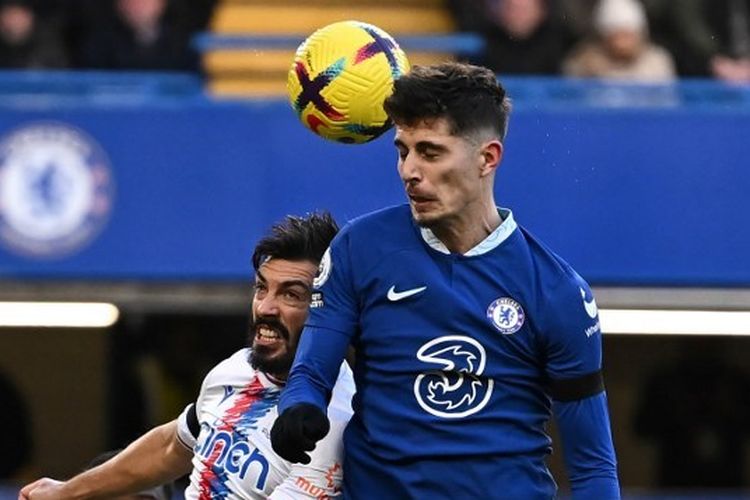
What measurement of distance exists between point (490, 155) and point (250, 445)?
1076 millimetres

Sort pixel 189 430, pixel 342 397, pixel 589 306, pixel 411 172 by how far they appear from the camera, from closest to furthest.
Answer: pixel 411 172, pixel 589 306, pixel 342 397, pixel 189 430

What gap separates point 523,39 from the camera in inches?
494

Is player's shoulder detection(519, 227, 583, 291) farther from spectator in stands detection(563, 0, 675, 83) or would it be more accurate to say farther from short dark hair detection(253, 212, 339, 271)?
spectator in stands detection(563, 0, 675, 83)

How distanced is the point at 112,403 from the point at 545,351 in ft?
30.2

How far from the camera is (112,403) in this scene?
14156mm

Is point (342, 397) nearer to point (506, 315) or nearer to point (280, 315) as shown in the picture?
point (280, 315)

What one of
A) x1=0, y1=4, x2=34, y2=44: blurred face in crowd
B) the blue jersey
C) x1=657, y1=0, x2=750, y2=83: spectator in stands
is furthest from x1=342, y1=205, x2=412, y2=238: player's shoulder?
x1=0, y1=4, x2=34, y2=44: blurred face in crowd

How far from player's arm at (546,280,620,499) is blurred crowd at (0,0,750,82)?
744 centimetres

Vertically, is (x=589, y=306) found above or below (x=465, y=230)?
below

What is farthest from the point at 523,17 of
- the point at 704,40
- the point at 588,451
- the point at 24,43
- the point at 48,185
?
the point at 588,451

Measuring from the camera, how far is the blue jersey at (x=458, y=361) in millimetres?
5164

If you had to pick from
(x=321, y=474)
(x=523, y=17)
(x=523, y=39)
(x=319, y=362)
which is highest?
(x=319, y=362)

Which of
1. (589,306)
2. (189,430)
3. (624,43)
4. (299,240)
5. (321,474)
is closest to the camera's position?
(589,306)

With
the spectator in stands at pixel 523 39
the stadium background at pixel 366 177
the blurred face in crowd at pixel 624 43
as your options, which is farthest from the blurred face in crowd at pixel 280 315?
the blurred face in crowd at pixel 624 43
